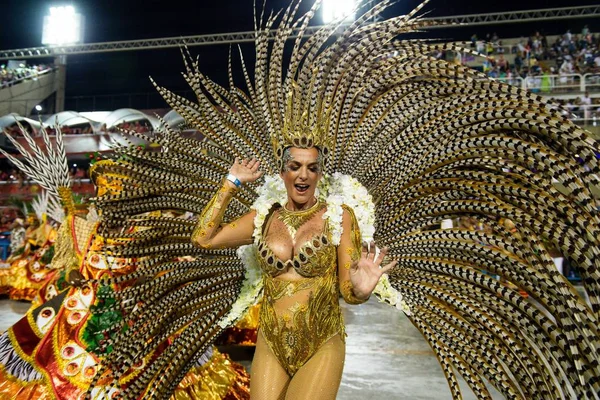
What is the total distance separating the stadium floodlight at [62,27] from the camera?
20.5 metres

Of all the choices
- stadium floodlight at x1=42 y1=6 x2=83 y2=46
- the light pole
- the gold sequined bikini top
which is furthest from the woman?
stadium floodlight at x1=42 y1=6 x2=83 y2=46

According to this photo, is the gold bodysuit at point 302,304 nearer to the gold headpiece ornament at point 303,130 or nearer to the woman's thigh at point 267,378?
the woman's thigh at point 267,378

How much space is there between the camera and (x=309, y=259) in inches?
96.5

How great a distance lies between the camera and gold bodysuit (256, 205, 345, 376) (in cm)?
241

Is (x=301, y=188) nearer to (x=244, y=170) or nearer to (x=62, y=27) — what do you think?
(x=244, y=170)

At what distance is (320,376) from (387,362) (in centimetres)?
344

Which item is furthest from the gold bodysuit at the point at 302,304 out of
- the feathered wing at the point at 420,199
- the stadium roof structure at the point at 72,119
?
the stadium roof structure at the point at 72,119

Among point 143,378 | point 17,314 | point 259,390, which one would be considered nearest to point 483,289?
point 259,390

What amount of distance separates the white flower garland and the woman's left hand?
48 centimetres

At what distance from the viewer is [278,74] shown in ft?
10.1

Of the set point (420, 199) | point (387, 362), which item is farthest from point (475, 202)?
point (387, 362)

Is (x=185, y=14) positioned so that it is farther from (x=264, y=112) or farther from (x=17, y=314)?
(x=264, y=112)

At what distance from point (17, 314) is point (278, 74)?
679cm

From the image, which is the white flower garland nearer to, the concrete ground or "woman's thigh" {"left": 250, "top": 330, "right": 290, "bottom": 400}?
"woman's thigh" {"left": 250, "top": 330, "right": 290, "bottom": 400}
